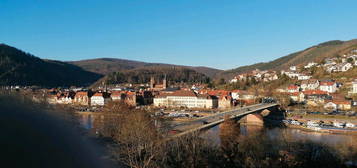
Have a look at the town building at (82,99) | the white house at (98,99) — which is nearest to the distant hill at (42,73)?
the town building at (82,99)

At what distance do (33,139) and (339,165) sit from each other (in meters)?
10.2

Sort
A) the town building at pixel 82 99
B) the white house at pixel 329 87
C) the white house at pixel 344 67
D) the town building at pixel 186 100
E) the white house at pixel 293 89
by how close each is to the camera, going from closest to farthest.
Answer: the town building at pixel 186 100 → the white house at pixel 329 87 → the white house at pixel 293 89 → the town building at pixel 82 99 → the white house at pixel 344 67

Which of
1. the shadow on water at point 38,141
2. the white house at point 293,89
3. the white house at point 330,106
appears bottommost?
the white house at point 330,106

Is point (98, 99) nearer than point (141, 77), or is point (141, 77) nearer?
point (98, 99)

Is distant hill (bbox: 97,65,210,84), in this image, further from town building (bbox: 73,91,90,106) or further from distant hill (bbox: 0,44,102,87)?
town building (bbox: 73,91,90,106)

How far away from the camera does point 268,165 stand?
8.60 meters

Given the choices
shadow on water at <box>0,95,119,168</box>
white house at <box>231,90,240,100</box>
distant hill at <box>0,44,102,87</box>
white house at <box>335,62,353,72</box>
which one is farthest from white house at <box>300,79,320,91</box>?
distant hill at <box>0,44,102,87</box>

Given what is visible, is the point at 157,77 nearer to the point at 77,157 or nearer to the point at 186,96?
the point at 186,96

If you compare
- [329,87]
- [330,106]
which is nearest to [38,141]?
[330,106]

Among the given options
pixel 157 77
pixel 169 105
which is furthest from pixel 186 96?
pixel 157 77

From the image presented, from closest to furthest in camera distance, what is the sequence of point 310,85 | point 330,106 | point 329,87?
point 330,106
point 329,87
point 310,85

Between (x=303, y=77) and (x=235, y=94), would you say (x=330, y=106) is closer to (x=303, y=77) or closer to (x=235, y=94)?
(x=235, y=94)

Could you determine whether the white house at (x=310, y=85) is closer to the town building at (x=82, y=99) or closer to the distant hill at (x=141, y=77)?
the distant hill at (x=141, y=77)

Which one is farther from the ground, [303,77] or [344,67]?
[344,67]
